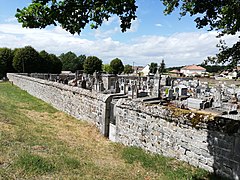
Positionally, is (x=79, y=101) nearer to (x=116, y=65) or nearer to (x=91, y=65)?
(x=91, y=65)

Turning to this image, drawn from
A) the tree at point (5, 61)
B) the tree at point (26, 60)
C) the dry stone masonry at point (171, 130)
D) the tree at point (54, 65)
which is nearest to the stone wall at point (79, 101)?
the dry stone masonry at point (171, 130)

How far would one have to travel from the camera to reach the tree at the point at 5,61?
3900cm

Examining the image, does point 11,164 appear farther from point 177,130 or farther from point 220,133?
point 220,133

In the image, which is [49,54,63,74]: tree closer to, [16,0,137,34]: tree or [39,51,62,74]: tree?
[39,51,62,74]: tree

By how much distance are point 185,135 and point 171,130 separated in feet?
1.46

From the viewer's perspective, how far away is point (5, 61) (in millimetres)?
39531

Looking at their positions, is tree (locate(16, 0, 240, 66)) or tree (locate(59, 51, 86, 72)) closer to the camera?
tree (locate(16, 0, 240, 66))

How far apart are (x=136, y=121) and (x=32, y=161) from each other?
11.1ft

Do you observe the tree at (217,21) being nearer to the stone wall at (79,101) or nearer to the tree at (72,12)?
the tree at (72,12)

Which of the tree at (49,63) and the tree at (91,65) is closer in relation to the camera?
the tree at (49,63)

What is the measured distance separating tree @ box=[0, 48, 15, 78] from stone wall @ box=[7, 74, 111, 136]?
2632 cm

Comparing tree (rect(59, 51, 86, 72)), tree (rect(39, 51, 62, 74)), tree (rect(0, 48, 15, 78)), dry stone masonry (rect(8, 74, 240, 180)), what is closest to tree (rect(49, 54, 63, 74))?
tree (rect(39, 51, 62, 74))

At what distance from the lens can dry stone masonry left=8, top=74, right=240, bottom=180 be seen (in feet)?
15.0

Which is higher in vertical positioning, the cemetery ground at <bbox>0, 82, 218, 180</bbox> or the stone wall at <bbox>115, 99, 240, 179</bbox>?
the stone wall at <bbox>115, 99, 240, 179</bbox>
